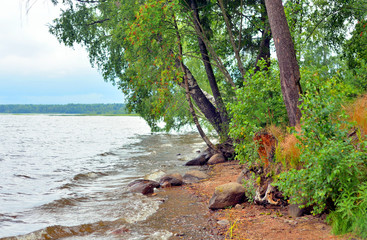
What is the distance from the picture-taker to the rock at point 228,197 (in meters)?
7.25

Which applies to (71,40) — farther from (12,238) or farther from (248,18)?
(12,238)

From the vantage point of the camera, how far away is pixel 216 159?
14.3m

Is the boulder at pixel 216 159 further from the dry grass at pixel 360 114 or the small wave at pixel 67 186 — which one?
the dry grass at pixel 360 114

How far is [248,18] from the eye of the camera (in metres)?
13.7

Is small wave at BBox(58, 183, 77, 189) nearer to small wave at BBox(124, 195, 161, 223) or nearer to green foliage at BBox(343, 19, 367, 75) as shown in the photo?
small wave at BBox(124, 195, 161, 223)

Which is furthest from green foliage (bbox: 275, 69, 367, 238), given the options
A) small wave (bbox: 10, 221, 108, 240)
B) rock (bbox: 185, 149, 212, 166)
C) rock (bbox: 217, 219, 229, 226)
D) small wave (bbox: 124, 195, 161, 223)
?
rock (bbox: 185, 149, 212, 166)

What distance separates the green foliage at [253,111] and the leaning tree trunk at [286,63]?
67 centimetres

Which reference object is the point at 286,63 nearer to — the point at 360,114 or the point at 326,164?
the point at 360,114

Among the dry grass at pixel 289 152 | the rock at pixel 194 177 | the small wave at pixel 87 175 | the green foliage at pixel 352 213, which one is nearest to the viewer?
the green foliage at pixel 352 213

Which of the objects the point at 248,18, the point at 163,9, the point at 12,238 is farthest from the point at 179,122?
the point at 12,238

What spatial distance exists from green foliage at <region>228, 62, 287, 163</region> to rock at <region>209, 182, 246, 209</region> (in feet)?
2.43

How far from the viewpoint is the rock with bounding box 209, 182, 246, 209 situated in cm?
725

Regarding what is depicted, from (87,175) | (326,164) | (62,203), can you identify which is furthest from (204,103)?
(326,164)

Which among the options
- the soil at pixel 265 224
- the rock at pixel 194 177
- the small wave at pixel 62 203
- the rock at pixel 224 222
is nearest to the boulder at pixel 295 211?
the soil at pixel 265 224
